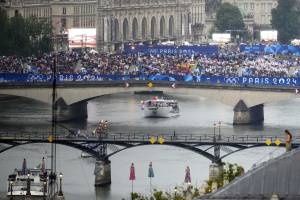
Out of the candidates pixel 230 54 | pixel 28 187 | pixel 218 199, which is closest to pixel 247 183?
pixel 218 199

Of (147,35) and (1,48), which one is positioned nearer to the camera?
(1,48)

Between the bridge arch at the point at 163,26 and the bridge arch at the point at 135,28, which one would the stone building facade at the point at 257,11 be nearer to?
the bridge arch at the point at 163,26

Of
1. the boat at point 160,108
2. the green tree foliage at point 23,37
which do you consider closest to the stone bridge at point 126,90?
the boat at point 160,108

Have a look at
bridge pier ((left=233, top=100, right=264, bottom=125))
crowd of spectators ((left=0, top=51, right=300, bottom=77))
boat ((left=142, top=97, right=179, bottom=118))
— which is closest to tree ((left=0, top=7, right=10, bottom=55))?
crowd of spectators ((left=0, top=51, right=300, bottom=77))

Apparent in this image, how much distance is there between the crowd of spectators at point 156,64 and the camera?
86.9m

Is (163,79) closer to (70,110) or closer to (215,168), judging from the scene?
(70,110)

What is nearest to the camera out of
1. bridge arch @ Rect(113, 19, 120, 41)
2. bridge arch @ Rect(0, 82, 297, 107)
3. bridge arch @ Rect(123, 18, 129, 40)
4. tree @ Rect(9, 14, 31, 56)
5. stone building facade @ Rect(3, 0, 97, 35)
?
bridge arch @ Rect(0, 82, 297, 107)

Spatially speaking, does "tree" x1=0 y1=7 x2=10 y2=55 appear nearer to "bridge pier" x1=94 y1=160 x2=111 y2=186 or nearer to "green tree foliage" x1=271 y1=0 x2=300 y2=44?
"green tree foliage" x1=271 y1=0 x2=300 y2=44

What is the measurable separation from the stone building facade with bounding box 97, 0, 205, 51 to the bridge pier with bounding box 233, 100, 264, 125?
1442 inches

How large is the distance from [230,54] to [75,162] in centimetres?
4969

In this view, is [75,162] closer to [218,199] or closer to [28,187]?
[28,187]

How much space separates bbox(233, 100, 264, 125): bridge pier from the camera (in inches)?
2894

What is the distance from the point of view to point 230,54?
10450 cm

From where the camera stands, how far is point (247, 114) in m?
74.4
